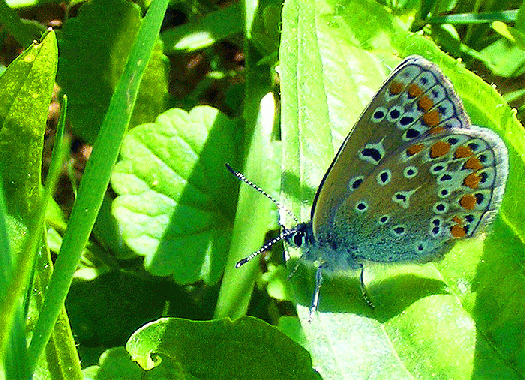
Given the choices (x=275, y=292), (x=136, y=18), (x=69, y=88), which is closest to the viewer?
(x=275, y=292)

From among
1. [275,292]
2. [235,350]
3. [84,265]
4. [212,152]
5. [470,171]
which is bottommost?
[84,265]

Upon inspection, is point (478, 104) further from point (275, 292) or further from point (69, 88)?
point (69, 88)

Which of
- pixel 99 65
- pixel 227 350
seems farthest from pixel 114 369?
pixel 99 65

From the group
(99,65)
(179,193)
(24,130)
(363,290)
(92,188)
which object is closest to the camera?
(92,188)

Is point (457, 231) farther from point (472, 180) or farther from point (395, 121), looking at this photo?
point (395, 121)

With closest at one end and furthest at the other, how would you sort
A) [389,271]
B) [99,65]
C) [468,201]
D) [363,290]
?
[468,201], [363,290], [389,271], [99,65]

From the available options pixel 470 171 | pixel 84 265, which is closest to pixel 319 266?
pixel 470 171
